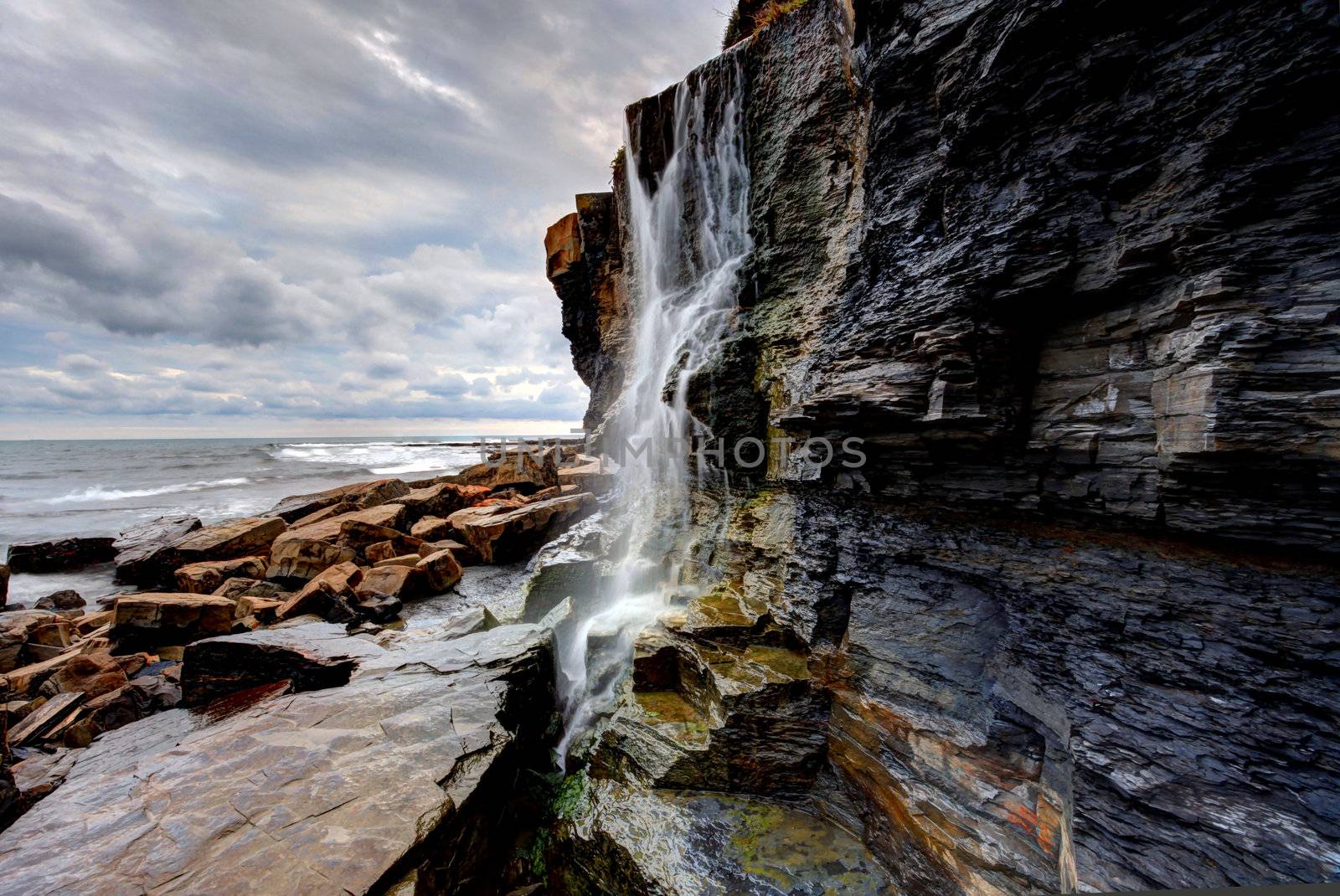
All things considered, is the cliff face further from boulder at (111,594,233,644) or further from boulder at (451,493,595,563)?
boulder at (111,594,233,644)

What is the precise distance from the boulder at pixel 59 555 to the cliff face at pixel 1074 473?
824 inches

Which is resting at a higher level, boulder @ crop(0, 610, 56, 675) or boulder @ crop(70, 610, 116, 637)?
boulder @ crop(0, 610, 56, 675)

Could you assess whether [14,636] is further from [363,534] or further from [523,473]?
[523,473]

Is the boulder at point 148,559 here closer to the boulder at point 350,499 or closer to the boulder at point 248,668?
the boulder at point 350,499

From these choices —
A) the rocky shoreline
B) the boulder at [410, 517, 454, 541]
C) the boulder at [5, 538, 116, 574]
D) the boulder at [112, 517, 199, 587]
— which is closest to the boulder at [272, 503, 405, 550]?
the rocky shoreline

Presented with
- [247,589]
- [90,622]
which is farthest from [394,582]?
[90,622]

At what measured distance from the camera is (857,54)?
6160mm

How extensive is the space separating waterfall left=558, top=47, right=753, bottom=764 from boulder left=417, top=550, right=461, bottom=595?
4.24 metres

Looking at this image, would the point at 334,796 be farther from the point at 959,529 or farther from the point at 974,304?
the point at 974,304

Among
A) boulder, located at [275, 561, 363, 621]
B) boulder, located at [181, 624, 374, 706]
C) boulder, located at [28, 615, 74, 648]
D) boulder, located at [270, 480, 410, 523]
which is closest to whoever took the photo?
boulder, located at [181, 624, 374, 706]

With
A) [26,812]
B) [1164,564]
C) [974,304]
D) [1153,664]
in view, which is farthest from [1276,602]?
[26,812]

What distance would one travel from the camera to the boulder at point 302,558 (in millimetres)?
11719

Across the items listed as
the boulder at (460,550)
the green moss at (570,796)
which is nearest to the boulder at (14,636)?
the boulder at (460,550)

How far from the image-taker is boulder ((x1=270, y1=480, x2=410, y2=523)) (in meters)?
16.5
